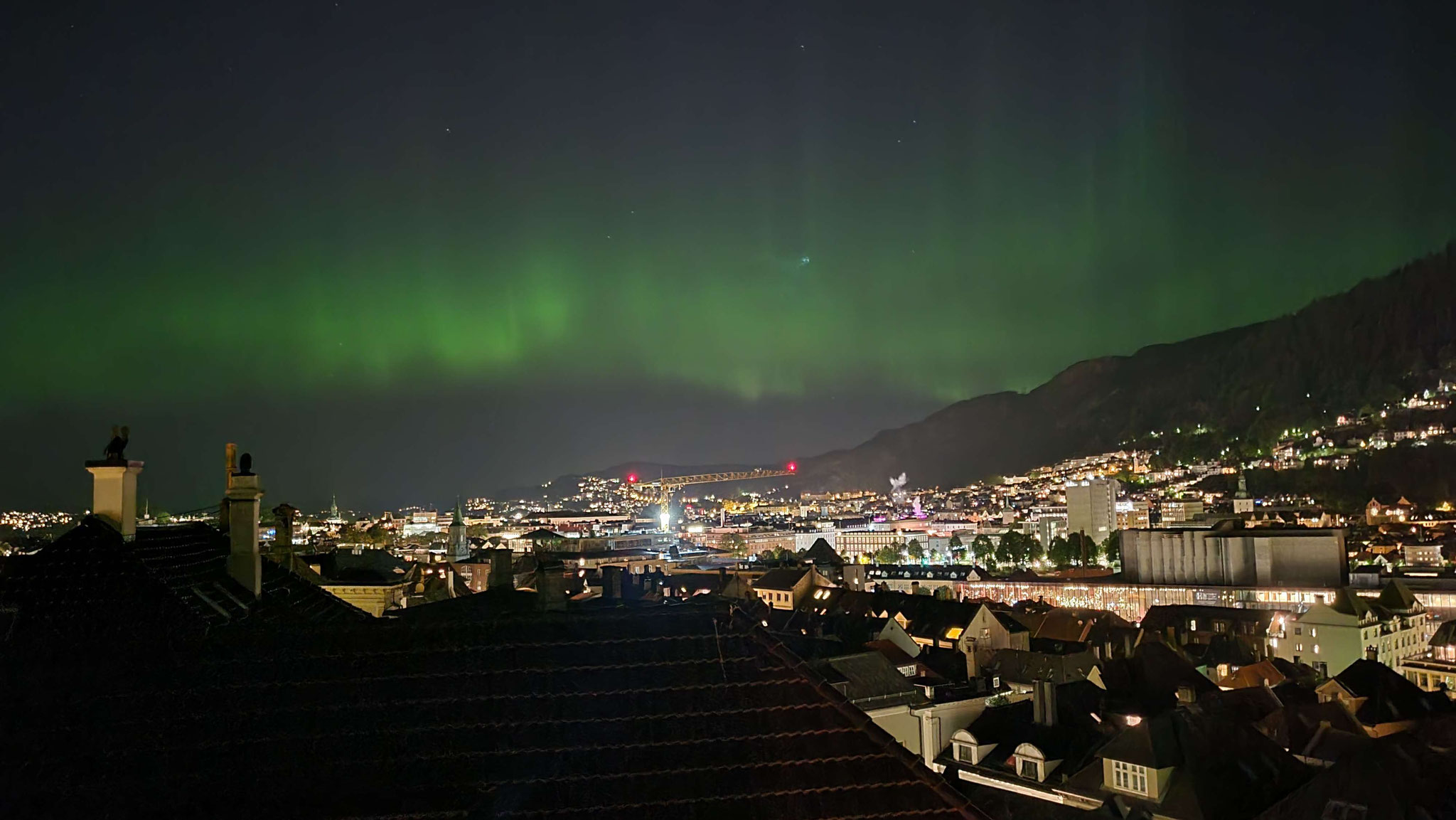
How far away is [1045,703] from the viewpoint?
22.3 m

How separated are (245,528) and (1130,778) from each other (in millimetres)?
16349

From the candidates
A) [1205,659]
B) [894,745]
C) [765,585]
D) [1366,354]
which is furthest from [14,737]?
[1366,354]

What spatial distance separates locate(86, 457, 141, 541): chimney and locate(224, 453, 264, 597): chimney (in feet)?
7.57

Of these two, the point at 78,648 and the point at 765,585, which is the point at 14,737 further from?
the point at 765,585

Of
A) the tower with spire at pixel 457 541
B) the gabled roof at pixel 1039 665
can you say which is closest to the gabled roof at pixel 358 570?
the gabled roof at pixel 1039 665

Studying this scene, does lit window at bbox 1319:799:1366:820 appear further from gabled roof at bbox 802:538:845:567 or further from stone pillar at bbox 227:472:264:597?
gabled roof at bbox 802:538:845:567

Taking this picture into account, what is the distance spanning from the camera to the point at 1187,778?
18.3 meters

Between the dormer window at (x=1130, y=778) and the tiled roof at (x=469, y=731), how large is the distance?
648 inches

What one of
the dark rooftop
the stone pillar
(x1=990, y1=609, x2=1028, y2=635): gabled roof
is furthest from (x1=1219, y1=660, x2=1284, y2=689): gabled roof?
the dark rooftop

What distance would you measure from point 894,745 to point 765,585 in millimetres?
56316

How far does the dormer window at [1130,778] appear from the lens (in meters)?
18.2

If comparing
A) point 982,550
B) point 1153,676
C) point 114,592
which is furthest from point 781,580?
point 982,550

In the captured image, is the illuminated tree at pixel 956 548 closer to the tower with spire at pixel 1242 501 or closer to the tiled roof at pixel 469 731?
the tower with spire at pixel 1242 501

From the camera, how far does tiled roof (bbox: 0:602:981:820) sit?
3951 millimetres
